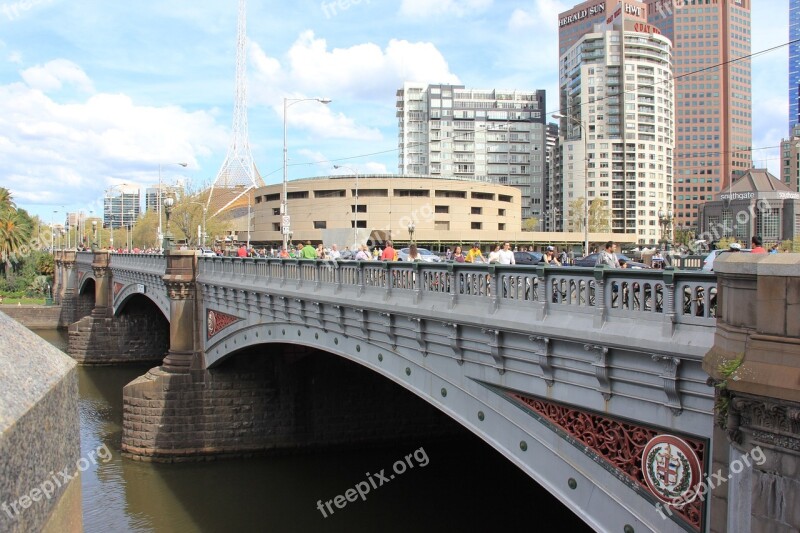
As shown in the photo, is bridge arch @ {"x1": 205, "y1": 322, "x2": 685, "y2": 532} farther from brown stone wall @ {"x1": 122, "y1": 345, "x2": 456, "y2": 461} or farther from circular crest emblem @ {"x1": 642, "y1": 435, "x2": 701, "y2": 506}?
brown stone wall @ {"x1": 122, "y1": 345, "x2": 456, "y2": 461}

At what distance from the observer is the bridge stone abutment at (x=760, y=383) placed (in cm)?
535

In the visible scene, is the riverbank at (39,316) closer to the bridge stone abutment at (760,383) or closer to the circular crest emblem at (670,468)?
the circular crest emblem at (670,468)

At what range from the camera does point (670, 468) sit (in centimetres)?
744

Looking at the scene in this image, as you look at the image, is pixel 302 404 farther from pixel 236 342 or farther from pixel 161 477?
pixel 161 477

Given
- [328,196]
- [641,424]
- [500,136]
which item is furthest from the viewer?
[500,136]

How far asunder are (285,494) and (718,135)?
149585 millimetres

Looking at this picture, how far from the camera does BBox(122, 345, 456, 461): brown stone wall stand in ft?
80.8

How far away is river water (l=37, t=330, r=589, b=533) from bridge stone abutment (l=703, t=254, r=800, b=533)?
13.8m

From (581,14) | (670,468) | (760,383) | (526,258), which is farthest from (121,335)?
(581,14)

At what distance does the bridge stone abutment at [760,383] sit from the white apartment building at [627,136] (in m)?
114

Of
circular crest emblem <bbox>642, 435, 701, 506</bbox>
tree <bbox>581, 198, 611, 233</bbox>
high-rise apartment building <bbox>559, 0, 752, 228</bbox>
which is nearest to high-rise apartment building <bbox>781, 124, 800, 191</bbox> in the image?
tree <bbox>581, 198, 611, 233</bbox>

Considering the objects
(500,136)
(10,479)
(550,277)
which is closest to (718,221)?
(500,136)

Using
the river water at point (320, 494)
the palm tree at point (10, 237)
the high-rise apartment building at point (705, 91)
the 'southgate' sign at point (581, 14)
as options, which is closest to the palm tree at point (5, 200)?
the palm tree at point (10, 237)

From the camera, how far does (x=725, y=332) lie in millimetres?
5984
